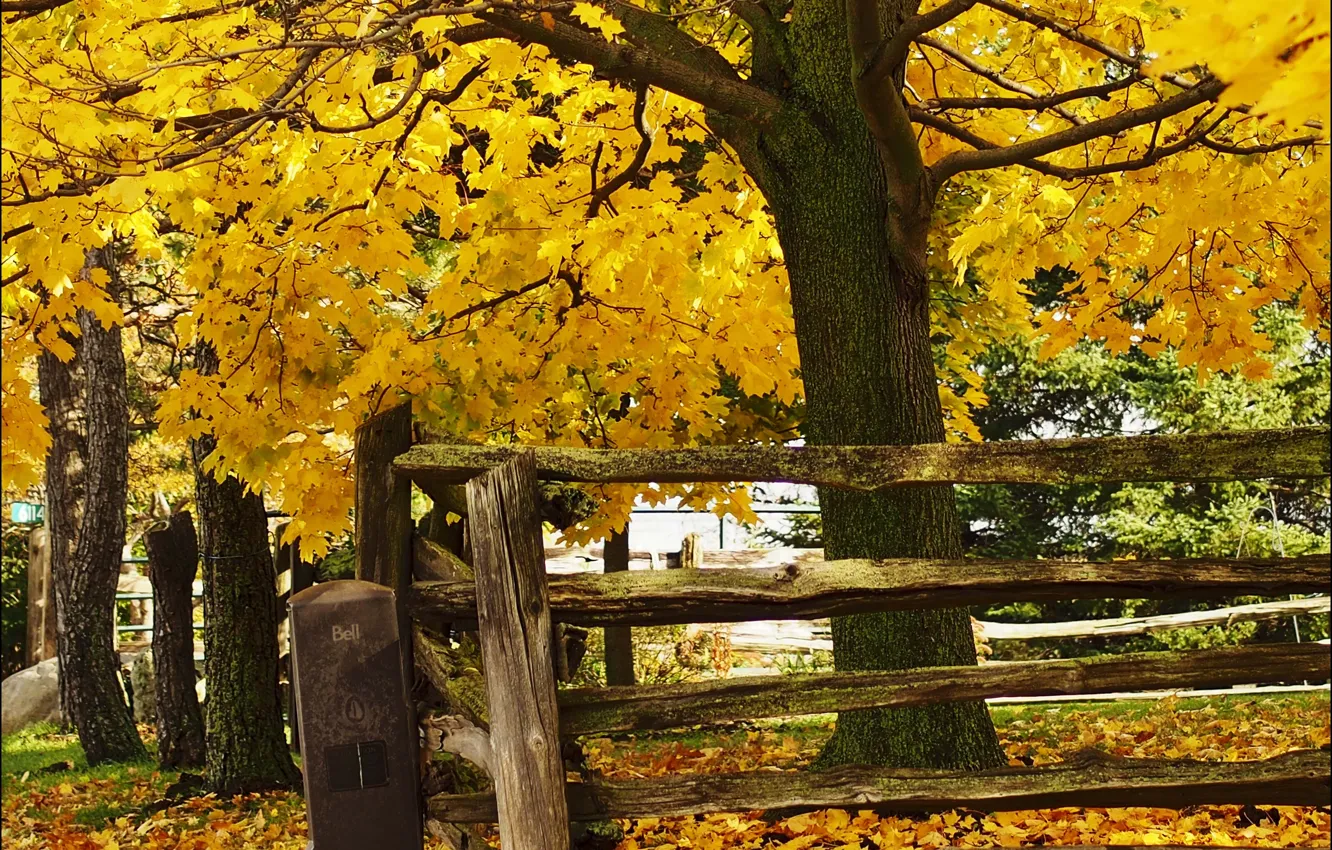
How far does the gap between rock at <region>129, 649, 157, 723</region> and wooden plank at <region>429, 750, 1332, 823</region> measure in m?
9.57

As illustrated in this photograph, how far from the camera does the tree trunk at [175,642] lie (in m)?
9.24

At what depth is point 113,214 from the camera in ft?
18.4

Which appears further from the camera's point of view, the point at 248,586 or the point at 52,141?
the point at 248,586

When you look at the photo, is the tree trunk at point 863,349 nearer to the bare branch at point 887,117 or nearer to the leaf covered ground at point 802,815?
the bare branch at point 887,117

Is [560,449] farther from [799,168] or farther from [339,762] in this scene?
[799,168]

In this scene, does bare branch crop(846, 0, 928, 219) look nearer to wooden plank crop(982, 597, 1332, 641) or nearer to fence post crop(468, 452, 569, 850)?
fence post crop(468, 452, 569, 850)

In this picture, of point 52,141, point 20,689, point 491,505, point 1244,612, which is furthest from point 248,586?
point 1244,612

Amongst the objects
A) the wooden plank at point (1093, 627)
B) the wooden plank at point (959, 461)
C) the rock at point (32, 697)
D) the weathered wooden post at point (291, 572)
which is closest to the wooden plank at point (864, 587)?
the wooden plank at point (959, 461)

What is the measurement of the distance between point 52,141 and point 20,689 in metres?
11.4

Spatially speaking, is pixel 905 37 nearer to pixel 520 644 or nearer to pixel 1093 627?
pixel 520 644

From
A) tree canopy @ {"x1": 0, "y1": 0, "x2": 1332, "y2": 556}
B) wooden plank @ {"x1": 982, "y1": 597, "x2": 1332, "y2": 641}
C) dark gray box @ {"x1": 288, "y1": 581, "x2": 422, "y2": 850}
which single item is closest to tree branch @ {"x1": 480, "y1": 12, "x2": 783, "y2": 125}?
tree canopy @ {"x1": 0, "y1": 0, "x2": 1332, "y2": 556}

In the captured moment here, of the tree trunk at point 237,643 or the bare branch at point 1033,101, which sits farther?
the tree trunk at point 237,643

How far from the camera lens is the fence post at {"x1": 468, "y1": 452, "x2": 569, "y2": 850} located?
3746 mm

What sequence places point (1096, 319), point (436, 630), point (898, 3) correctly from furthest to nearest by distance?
1. point (1096, 319)
2. point (898, 3)
3. point (436, 630)
